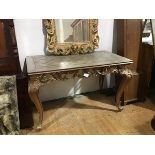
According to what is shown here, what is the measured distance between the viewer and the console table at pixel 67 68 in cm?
176

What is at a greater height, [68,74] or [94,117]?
[68,74]

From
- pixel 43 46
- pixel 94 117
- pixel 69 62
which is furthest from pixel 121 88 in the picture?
pixel 43 46

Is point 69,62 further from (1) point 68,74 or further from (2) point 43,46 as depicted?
(2) point 43,46

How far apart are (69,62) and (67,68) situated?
202 millimetres

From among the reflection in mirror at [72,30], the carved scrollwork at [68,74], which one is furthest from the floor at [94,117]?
the reflection in mirror at [72,30]

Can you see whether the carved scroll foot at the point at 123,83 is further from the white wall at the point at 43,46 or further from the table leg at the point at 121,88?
the white wall at the point at 43,46

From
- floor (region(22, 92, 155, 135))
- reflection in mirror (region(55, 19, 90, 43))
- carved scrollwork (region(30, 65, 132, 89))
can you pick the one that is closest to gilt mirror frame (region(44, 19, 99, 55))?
reflection in mirror (region(55, 19, 90, 43))

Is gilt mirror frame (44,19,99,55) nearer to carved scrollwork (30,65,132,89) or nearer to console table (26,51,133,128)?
console table (26,51,133,128)

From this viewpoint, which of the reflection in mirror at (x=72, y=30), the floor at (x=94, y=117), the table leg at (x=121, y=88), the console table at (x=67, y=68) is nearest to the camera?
the console table at (x=67, y=68)

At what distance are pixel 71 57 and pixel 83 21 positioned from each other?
470 mm

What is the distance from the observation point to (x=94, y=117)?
2.21 meters

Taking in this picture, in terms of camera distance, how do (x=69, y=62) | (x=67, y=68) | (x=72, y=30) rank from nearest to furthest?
(x=67, y=68) < (x=69, y=62) < (x=72, y=30)

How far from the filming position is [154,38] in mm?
2158

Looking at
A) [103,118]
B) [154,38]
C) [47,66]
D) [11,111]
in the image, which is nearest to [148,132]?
[103,118]
